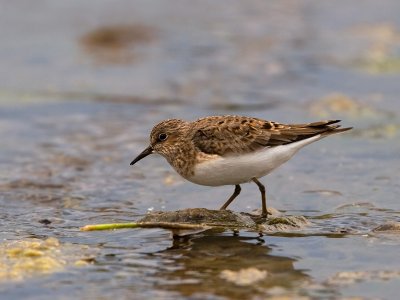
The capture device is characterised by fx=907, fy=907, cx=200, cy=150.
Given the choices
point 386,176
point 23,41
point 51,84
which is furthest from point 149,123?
point 23,41

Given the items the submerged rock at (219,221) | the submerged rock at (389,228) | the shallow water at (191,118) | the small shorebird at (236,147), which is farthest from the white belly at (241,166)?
the submerged rock at (389,228)

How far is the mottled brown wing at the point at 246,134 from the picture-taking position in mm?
8852

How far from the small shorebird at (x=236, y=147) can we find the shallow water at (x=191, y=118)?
0.69 metres

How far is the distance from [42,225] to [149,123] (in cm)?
510

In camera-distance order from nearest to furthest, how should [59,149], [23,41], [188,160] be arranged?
[188,160] → [59,149] → [23,41]

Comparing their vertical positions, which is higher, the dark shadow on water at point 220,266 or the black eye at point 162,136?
the black eye at point 162,136

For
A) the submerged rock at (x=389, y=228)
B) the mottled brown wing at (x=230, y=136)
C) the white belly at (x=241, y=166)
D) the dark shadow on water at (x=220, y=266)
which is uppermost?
the mottled brown wing at (x=230, y=136)

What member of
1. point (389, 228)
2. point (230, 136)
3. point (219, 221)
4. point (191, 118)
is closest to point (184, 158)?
point (230, 136)

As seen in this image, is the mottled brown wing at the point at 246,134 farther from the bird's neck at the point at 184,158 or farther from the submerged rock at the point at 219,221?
the submerged rock at the point at 219,221

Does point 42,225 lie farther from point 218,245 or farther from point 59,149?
point 59,149

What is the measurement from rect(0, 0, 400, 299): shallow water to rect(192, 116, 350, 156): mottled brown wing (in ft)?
2.93

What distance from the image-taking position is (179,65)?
17.3m

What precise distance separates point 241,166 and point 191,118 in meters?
5.35

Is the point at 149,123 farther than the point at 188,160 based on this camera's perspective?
Yes
